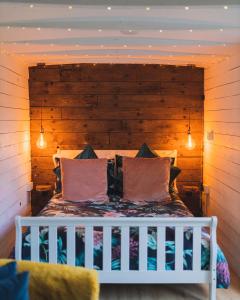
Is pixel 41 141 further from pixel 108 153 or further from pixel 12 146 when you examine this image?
pixel 108 153

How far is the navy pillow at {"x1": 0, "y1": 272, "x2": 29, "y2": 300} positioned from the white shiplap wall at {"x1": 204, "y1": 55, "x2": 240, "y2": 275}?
2.30 m

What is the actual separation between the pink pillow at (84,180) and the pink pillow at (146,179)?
9.7 inches

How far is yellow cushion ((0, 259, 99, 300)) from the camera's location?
1.79m

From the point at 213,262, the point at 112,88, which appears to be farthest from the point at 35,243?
the point at 112,88

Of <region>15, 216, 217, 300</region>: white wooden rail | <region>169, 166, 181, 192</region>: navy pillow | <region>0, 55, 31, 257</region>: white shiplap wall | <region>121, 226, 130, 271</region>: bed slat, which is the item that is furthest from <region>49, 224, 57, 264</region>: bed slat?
<region>169, 166, 181, 192</region>: navy pillow

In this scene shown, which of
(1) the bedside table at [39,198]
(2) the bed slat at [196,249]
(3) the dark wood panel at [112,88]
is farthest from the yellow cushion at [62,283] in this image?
(3) the dark wood panel at [112,88]

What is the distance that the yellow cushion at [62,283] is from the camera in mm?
1795

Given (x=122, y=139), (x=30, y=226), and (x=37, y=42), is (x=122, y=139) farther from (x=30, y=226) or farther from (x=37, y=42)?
(x=30, y=226)

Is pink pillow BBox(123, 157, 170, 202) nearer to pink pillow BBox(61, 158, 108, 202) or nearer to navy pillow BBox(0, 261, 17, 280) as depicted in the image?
pink pillow BBox(61, 158, 108, 202)

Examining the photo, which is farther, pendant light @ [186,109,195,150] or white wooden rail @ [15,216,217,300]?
pendant light @ [186,109,195,150]

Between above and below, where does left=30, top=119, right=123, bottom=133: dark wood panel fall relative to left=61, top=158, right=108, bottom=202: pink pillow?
above

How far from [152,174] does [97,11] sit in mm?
2050

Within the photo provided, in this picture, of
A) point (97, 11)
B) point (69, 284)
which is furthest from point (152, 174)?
point (69, 284)

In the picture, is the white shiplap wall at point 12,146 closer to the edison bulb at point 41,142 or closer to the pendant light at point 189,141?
the edison bulb at point 41,142
